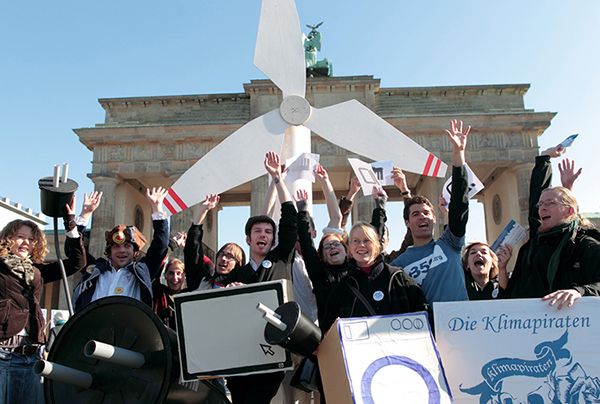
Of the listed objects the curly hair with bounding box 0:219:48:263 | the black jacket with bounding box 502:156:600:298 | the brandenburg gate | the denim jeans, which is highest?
the brandenburg gate

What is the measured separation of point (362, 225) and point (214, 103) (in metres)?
34.3

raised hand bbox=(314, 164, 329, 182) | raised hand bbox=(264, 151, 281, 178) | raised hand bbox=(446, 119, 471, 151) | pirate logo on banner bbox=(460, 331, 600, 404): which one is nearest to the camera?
pirate logo on banner bbox=(460, 331, 600, 404)

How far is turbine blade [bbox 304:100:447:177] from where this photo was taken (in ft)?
27.7

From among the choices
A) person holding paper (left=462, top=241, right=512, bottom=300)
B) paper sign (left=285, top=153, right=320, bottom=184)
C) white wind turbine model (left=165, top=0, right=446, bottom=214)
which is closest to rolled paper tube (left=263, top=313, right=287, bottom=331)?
person holding paper (left=462, top=241, right=512, bottom=300)

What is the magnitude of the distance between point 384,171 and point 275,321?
5595 millimetres

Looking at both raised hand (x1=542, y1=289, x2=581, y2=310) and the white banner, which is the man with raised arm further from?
raised hand (x1=542, y1=289, x2=581, y2=310)

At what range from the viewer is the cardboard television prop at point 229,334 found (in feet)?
10.4

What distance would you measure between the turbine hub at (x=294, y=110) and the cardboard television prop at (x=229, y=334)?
555cm

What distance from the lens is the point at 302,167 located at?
25.2 feet

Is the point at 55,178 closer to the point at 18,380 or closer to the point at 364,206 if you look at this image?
the point at 18,380

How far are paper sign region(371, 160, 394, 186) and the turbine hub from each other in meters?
→ 1.32

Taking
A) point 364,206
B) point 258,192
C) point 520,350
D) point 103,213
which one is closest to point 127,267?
point 520,350

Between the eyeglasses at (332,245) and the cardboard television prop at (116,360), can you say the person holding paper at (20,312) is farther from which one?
the eyeglasses at (332,245)

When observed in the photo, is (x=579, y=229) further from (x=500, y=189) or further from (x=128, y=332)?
(x=500, y=189)
